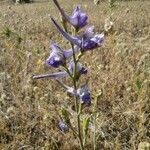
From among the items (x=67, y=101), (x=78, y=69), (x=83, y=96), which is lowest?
(x=67, y=101)

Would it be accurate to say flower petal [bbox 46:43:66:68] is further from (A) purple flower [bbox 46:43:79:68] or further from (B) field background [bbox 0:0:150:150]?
(B) field background [bbox 0:0:150:150]

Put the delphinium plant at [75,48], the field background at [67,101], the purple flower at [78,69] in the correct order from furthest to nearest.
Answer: the field background at [67,101] → the purple flower at [78,69] → the delphinium plant at [75,48]

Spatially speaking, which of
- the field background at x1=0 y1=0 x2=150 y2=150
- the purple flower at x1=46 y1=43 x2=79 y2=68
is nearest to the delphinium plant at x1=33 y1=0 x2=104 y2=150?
the purple flower at x1=46 y1=43 x2=79 y2=68

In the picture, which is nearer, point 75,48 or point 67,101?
point 75,48

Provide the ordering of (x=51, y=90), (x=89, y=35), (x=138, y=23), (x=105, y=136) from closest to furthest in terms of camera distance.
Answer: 1. (x=89, y=35)
2. (x=105, y=136)
3. (x=51, y=90)
4. (x=138, y=23)

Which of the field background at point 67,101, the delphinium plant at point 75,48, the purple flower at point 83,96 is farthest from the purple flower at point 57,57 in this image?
the field background at point 67,101

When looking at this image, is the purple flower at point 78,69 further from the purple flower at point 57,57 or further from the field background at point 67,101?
the field background at point 67,101

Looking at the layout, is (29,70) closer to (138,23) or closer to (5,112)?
(5,112)

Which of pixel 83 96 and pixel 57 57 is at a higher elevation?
pixel 57 57

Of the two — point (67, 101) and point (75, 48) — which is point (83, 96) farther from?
point (67, 101)

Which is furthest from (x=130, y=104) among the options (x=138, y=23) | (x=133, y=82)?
(x=138, y=23)

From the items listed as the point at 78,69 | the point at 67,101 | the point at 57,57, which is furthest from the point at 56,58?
the point at 67,101
